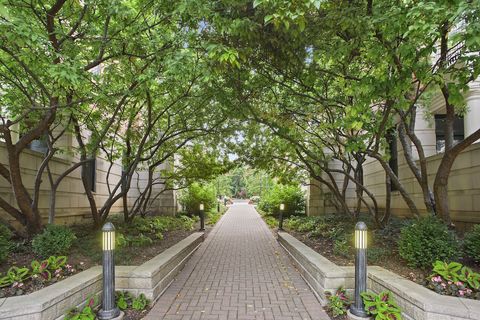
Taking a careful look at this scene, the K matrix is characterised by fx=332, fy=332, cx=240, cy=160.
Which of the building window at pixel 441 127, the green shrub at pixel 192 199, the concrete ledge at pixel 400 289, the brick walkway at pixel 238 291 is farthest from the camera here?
the green shrub at pixel 192 199

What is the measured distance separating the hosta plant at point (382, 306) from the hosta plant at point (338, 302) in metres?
0.45

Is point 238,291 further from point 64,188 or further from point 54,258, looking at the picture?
point 64,188

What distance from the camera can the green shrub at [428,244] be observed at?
5.09 meters

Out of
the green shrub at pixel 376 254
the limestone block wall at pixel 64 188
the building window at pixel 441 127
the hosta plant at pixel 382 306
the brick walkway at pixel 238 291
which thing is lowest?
the brick walkway at pixel 238 291

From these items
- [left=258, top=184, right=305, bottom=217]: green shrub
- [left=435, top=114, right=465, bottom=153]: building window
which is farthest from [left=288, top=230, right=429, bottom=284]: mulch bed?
[left=258, top=184, right=305, bottom=217]: green shrub

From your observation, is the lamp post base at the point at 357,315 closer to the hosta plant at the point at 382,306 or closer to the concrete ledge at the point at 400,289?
the hosta plant at the point at 382,306

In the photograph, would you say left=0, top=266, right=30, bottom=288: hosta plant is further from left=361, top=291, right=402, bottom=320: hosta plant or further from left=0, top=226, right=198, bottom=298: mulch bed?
left=361, top=291, right=402, bottom=320: hosta plant

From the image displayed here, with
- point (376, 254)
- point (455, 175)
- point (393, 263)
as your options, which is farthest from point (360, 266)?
point (455, 175)

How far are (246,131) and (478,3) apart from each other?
8378 millimetres

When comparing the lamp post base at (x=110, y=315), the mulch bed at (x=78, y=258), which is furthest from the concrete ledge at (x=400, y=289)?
the mulch bed at (x=78, y=258)

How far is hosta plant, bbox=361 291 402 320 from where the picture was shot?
13.4 ft

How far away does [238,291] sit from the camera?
5879mm

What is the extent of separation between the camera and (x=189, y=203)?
1925 cm

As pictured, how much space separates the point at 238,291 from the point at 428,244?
3.21 meters
